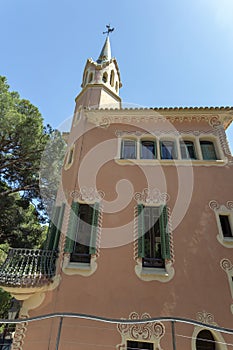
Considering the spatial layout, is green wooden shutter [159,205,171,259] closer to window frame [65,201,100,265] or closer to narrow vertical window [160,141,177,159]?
window frame [65,201,100,265]

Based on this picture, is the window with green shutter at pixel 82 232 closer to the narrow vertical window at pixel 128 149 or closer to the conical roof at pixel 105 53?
the narrow vertical window at pixel 128 149

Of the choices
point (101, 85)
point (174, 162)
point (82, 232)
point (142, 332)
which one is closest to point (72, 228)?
point (82, 232)

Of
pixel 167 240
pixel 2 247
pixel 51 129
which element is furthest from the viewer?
pixel 51 129

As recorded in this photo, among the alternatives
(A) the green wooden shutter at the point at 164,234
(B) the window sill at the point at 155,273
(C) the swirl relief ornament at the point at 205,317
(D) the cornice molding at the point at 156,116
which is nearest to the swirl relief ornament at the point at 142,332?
(B) the window sill at the point at 155,273

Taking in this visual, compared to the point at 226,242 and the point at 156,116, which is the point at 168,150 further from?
the point at 226,242

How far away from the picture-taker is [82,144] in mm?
8875

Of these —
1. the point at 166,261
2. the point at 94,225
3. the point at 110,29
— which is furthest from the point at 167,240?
the point at 110,29

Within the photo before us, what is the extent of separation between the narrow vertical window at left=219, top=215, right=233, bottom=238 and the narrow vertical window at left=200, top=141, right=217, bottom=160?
2574 mm

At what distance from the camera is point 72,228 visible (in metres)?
7.10

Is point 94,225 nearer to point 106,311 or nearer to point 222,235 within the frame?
point 106,311

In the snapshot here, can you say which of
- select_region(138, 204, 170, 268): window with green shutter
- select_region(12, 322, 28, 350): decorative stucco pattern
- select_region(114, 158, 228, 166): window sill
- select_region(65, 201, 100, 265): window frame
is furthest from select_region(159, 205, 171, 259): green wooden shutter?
select_region(12, 322, 28, 350): decorative stucco pattern

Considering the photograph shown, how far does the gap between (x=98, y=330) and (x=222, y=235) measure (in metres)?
4.82

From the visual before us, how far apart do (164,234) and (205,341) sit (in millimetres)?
3011

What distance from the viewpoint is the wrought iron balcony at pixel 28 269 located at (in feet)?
18.6
